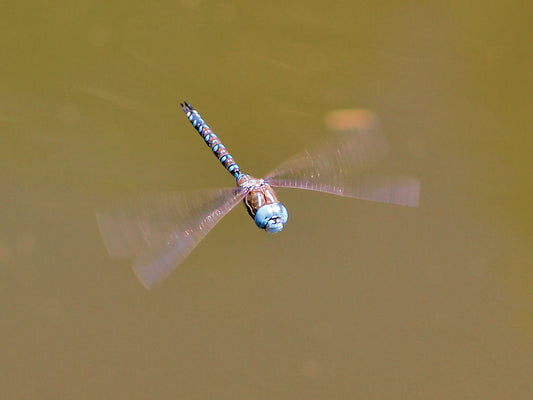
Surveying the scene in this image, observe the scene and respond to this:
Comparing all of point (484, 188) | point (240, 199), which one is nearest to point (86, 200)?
point (240, 199)

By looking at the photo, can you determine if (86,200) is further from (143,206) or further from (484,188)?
(484,188)

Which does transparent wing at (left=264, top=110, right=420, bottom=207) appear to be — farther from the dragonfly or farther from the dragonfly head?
the dragonfly head

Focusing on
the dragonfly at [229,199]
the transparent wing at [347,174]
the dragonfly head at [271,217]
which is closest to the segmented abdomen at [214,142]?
the dragonfly at [229,199]

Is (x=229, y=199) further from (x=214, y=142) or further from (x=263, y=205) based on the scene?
(x=214, y=142)

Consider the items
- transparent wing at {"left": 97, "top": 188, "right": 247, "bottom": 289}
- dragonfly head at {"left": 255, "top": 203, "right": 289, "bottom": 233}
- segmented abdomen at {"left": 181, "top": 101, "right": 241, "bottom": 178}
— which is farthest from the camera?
segmented abdomen at {"left": 181, "top": 101, "right": 241, "bottom": 178}

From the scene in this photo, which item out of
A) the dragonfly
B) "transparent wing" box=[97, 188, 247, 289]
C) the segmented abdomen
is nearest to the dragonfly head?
the dragonfly

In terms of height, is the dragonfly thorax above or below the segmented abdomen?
below

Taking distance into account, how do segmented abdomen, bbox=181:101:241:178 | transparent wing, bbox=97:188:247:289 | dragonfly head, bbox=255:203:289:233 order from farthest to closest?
1. segmented abdomen, bbox=181:101:241:178
2. dragonfly head, bbox=255:203:289:233
3. transparent wing, bbox=97:188:247:289
